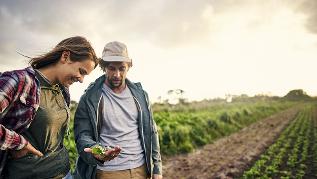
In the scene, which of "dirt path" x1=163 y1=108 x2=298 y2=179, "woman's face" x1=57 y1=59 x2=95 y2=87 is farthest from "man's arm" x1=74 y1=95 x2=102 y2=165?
"dirt path" x1=163 y1=108 x2=298 y2=179

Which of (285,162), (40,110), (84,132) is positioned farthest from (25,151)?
(285,162)

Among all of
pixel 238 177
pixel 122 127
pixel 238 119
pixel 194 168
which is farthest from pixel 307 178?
pixel 238 119

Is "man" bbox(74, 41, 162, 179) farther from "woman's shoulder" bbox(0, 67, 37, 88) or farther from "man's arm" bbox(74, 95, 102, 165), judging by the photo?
"woman's shoulder" bbox(0, 67, 37, 88)

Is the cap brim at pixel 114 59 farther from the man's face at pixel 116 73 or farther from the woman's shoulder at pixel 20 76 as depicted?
the woman's shoulder at pixel 20 76

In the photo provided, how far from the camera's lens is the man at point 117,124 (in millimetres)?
2803

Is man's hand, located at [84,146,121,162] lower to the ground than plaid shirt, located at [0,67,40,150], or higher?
lower

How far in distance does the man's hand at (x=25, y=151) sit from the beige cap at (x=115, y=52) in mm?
1201

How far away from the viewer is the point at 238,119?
2027 centimetres

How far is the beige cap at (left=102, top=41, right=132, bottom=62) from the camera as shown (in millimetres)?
2859

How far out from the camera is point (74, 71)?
7.09 ft

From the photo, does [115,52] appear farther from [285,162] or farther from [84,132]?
[285,162]

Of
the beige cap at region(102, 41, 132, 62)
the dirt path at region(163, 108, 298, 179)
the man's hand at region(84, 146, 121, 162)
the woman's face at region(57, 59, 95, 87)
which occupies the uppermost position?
the beige cap at region(102, 41, 132, 62)

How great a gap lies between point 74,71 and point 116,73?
736mm

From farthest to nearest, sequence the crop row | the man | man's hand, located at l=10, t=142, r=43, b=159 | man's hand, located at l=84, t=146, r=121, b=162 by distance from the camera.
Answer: the crop row, the man, man's hand, located at l=84, t=146, r=121, b=162, man's hand, located at l=10, t=142, r=43, b=159
